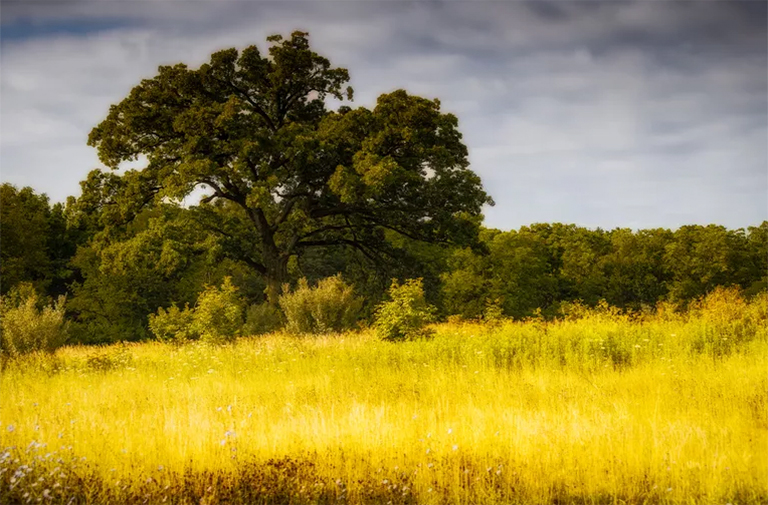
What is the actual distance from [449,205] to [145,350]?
509 inches

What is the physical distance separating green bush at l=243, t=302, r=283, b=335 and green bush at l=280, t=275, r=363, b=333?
3.09 m

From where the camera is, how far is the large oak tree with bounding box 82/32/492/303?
22.2m

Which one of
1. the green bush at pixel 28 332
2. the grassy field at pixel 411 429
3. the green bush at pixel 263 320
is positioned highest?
the green bush at pixel 28 332

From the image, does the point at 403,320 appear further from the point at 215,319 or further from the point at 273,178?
A: the point at 273,178

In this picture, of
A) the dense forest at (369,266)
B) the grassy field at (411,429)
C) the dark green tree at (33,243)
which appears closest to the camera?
the grassy field at (411,429)

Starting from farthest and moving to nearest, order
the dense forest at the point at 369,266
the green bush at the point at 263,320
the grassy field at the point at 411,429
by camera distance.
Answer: the dense forest at the point at 369,266
the green bush at the point at 263,320
the grassy field at the point at 411,429

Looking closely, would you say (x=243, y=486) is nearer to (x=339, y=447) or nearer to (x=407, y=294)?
(x=339, y=447)

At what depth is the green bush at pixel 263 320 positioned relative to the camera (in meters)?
21.3

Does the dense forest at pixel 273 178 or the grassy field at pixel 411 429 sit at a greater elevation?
the dense forest at pixel 273 178

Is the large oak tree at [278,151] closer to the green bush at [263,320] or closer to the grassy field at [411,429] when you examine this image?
the green bush at [263,320]

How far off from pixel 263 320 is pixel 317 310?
14.2 ft

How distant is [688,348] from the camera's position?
10.9m

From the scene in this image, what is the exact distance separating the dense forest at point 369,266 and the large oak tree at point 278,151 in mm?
1601

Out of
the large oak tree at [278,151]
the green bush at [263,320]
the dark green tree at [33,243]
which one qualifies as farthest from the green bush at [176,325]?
the dark green tree at [33,243]
